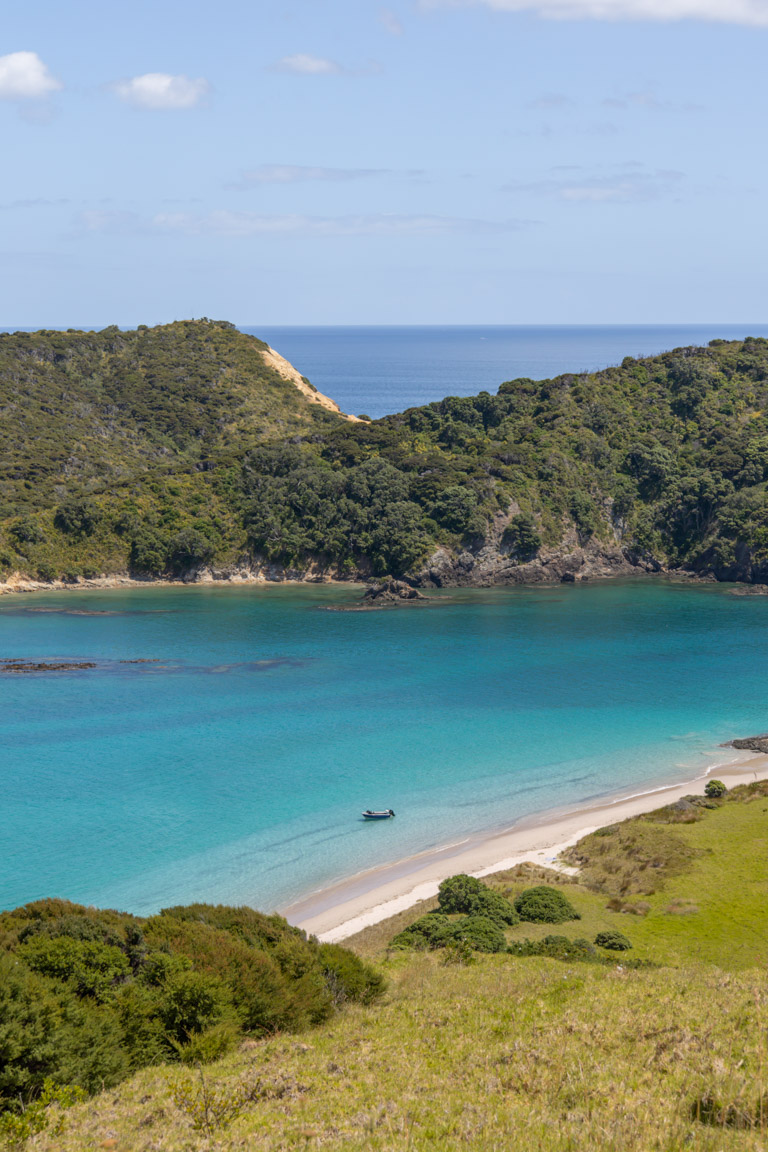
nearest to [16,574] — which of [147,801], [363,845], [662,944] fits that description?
[147,801]

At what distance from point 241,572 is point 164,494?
15.9m

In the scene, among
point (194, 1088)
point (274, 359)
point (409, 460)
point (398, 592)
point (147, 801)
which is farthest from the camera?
point (274, 359)

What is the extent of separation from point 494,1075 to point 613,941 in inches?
648

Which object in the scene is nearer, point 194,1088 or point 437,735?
point 194,1088

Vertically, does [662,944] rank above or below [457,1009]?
below

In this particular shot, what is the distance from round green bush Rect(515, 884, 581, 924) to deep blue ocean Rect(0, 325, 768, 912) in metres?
9.59

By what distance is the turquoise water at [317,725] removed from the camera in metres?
42.9

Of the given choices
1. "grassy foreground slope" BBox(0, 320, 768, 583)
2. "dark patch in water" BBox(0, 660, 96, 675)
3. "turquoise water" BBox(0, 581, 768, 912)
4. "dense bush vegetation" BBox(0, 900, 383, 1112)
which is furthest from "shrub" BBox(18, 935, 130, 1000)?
"grassy foreground slope" BBox(0, 320, 768, 583)

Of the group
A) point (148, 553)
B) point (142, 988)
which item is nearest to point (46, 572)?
point (148, 553)

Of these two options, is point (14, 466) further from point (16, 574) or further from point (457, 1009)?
point (457, 1009)

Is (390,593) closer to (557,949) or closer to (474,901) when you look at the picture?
(474,901)

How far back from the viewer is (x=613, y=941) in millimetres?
30312

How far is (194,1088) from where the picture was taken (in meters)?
16.0

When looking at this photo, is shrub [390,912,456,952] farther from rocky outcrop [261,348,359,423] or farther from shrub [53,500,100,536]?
rocky outcrop [261,348,359,423]
